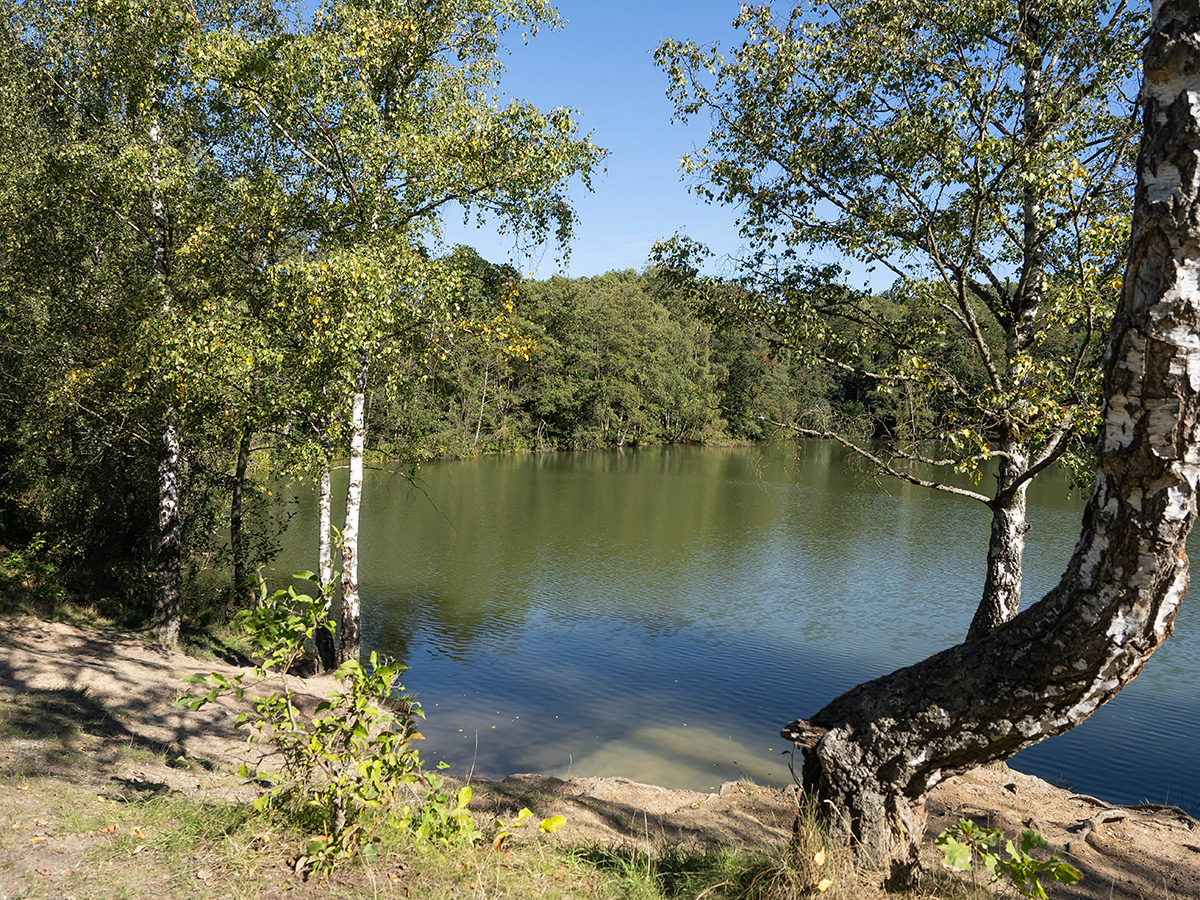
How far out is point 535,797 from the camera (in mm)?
6344

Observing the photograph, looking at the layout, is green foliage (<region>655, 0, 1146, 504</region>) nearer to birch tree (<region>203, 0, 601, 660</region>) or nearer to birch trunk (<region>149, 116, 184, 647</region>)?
birch tree (<region>203, 0, 601, 660</region>)

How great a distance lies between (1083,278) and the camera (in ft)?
19.6

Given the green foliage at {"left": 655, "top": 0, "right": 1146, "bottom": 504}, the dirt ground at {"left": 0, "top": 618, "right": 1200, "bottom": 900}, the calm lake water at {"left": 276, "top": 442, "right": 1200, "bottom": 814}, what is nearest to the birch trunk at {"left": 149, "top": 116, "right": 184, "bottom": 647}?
the dirt ground at {"left": 0, "top": 618, "right": 1200, "bottom": 900}

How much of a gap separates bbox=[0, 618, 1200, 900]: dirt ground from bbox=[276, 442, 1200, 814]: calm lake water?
6.22ft

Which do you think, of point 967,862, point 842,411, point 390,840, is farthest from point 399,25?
point 967,862

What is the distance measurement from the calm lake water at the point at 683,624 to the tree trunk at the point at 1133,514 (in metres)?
5.13

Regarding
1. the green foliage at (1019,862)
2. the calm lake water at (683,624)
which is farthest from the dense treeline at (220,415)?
the green foliage at (1019,862)

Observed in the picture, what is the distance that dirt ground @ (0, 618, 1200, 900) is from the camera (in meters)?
4.65

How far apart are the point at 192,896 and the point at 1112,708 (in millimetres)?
12065

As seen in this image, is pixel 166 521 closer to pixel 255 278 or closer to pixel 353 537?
pixel 353 537

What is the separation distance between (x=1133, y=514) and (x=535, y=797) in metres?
5.00

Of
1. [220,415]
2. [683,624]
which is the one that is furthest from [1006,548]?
[220,415]

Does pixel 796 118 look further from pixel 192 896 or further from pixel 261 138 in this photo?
pixel 192 896

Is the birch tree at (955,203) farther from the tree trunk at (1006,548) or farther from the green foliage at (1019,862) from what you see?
the green foliage at (1019,862)
